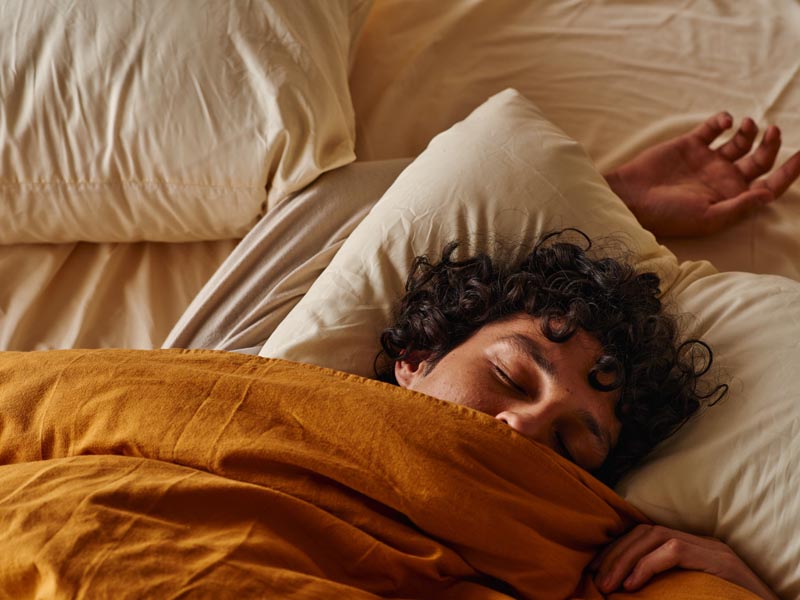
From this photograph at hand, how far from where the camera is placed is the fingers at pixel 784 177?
1514 mm

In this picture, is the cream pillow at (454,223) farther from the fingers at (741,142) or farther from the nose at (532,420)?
the fingers at (741,142)

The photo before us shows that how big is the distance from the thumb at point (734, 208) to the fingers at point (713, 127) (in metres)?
0.13

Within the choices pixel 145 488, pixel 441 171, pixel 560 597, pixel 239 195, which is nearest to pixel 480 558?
pixel 560 597

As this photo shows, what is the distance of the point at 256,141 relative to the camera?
4.33 feet

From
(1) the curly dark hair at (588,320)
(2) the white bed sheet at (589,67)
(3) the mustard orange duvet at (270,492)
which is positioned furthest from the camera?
(2) the white bed sheet at (589,67)

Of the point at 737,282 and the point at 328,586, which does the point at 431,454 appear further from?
A: the point at 737,282

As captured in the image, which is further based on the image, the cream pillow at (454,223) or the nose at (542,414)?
the cream pillow at (454,223)

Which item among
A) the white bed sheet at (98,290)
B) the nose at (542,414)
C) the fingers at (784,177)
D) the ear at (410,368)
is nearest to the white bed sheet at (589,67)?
the fingers at (784,177)

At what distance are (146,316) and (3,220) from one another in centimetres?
27

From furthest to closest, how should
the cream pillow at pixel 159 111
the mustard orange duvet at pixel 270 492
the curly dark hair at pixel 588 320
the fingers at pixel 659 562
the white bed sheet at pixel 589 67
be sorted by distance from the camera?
the white bed sheet at pixel 589 67
the cream pillow at pixel 159 111
the curly dark hair at pixel 588 320
the fingers at pixel 659 562
the mustard orange duvet at pixel 270 492

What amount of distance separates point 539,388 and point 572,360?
0.19 ft

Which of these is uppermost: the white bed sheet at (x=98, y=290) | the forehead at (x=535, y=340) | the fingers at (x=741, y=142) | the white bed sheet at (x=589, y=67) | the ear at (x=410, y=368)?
the white bed sheet at (x=589, y=67)

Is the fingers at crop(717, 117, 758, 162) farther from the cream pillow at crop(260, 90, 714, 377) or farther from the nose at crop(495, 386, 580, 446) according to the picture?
the nose at crop(495, 386, 580, 446)

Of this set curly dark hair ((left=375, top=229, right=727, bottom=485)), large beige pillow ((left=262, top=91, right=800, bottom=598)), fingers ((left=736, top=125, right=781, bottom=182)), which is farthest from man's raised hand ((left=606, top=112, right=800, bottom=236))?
curly dark hair ((left=375, top=229, right=727, bottom=485))
